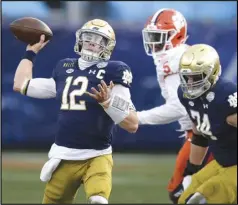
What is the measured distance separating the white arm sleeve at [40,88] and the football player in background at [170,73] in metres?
1.05

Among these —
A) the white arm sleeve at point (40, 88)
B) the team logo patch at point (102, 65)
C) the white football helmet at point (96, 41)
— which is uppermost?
the white football helmet at point (96, 41)

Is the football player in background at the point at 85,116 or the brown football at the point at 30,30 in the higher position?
the brown football at the point at 30,30

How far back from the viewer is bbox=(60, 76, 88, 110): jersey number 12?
445cm

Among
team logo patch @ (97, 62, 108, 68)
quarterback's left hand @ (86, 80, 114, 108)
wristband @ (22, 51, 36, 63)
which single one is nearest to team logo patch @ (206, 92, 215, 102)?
team logo patch @ (97, 62, 108, 68)

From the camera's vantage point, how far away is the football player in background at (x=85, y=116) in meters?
4.41

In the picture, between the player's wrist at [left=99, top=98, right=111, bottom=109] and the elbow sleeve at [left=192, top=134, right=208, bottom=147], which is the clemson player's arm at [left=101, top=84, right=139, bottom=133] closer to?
the player's wrist at [left=99, top=98, right=111, bottom=109]

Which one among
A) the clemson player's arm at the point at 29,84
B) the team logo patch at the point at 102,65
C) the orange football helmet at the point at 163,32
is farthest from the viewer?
the orange football helmet at the point at 163,32

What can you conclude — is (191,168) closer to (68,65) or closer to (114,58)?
(68,65)

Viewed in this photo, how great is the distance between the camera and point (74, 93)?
14.6 feet

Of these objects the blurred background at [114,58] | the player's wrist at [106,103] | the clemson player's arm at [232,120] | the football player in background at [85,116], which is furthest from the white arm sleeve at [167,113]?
the blurred background at [114,58]

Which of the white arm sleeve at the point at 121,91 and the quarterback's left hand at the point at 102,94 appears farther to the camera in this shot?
the white arm sleeve at the point at 121,91

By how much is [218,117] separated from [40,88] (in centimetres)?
106

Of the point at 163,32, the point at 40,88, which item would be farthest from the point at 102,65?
the point at 163,32

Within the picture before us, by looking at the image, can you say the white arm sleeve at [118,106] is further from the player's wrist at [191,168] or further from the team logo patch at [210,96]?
the player's wrist at [191,168]
